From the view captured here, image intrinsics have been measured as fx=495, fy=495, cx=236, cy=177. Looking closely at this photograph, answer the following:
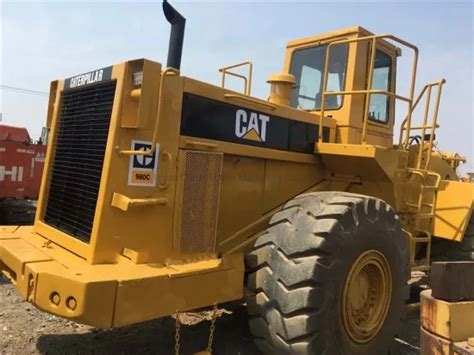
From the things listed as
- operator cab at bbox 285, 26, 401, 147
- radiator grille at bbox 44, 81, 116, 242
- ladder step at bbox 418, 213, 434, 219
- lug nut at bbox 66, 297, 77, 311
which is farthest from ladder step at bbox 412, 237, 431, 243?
lug nut at bbox 66, 297, 77, 311

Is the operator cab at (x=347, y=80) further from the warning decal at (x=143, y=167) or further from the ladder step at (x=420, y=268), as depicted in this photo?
the warning decal at (x=143, y=167)

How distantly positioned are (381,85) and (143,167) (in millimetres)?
3478

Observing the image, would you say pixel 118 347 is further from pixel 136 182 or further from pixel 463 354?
pixel 463 354

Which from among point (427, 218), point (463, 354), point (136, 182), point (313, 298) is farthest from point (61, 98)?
point (427, 218)

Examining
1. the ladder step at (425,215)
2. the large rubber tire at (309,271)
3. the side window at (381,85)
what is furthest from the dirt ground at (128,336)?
the side window at (381,85)

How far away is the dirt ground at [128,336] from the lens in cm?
455

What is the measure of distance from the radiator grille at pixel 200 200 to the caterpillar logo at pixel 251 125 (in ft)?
1.12

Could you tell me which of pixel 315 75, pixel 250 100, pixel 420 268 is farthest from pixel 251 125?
pixel 420 268

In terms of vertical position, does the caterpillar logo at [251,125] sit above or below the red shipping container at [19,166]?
above

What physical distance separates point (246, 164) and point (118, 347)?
2070 millimetres

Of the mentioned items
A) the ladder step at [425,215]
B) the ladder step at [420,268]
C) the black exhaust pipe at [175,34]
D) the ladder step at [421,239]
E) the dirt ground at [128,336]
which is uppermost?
the black exhaust pipe at [175,34]

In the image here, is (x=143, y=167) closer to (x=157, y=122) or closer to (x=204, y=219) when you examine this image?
(x=157, y=122)

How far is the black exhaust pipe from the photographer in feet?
13.6

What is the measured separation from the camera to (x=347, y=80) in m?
5.52
